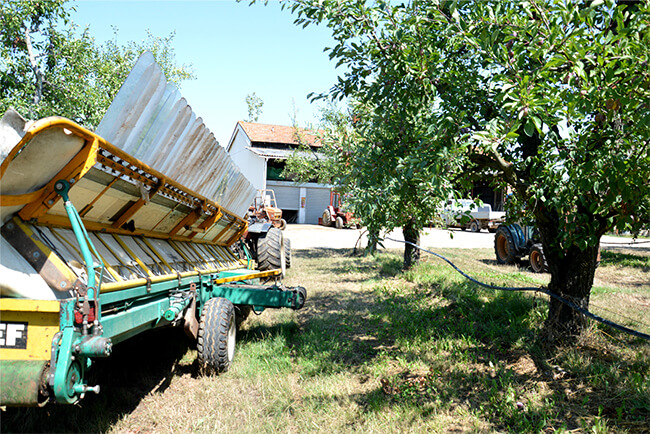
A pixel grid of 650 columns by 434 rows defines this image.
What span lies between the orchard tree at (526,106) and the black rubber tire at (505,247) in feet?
24.8

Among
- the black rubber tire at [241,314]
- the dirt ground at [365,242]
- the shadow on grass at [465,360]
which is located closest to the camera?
the shadow on grass at [465,360]

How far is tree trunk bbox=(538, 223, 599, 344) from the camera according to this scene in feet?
14.3

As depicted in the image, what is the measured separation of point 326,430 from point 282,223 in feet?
35.1

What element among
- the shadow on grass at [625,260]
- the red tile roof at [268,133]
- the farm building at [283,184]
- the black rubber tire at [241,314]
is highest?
the red tile roof at [268,133]

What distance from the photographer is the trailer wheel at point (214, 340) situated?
12.8 feet

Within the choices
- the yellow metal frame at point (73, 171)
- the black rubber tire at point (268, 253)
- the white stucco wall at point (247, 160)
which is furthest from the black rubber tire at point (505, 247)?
the white stucco wall at point (247, 160)

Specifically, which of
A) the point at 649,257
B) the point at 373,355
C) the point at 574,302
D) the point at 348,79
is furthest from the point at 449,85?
the point at 649,257

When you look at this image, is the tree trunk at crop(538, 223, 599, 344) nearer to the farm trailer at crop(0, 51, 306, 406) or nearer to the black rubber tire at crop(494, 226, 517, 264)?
the farm trailer at crop(0, 51, 306, 406)

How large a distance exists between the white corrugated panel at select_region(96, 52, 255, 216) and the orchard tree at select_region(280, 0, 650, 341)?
1.43 metres

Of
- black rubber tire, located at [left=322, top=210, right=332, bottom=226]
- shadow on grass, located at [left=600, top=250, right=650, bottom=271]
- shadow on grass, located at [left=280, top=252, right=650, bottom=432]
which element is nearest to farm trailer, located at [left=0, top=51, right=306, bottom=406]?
shadow on grass, located at [left=280, top=252, right=650, bottom=432]

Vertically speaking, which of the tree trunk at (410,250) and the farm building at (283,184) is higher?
the farm building at (283,184)

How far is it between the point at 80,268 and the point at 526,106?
2951 millimetres

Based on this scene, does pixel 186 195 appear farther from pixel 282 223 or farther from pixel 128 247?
pixel 282 223

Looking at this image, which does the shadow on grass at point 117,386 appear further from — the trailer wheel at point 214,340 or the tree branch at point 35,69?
the tree branch at point 35,69
